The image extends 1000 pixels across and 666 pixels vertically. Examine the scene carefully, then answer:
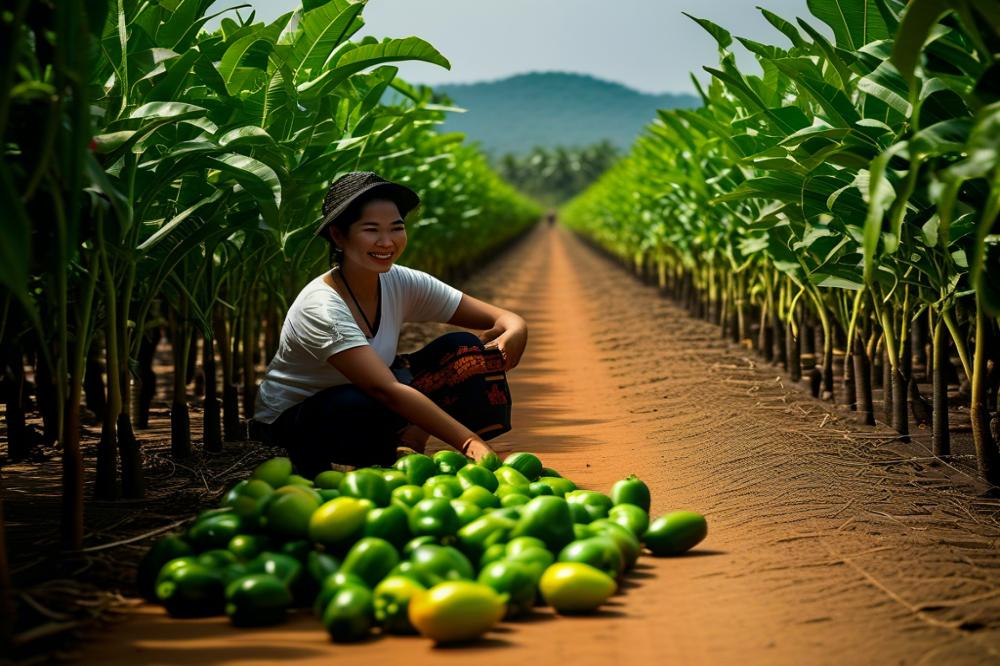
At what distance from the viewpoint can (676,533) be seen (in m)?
2.91

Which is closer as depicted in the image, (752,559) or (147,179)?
(752,559)

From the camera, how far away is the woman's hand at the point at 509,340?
4.07 meters

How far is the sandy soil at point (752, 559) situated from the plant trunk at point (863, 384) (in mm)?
137

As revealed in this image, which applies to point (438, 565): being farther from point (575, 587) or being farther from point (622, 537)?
point (622, 537)

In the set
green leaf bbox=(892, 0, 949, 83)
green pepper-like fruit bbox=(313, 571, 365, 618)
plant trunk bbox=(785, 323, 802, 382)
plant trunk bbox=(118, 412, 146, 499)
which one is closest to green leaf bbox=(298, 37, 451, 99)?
plant trunk bbox=(118, 412, 146, 499)

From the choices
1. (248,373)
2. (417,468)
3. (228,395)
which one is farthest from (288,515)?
(248,373)

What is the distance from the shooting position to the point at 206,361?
4.62m

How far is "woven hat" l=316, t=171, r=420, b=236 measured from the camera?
360cm

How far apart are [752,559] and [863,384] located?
2415 mm

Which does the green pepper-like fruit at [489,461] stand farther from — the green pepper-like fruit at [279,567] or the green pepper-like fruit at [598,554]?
the green pepper-like fruit at [279,567]

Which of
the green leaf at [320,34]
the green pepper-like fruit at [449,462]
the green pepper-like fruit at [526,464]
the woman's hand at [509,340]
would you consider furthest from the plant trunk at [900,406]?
the green leaf at [320,34]

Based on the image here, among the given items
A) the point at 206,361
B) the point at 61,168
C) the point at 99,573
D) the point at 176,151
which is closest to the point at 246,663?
the point at 99,573

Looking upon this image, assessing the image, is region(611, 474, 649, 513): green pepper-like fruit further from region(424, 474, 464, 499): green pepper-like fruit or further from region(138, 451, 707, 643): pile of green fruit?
region(424, 474, 464, 499): green pepper-like fruit

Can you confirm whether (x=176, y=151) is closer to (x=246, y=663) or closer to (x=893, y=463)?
(x=246, y=663)
